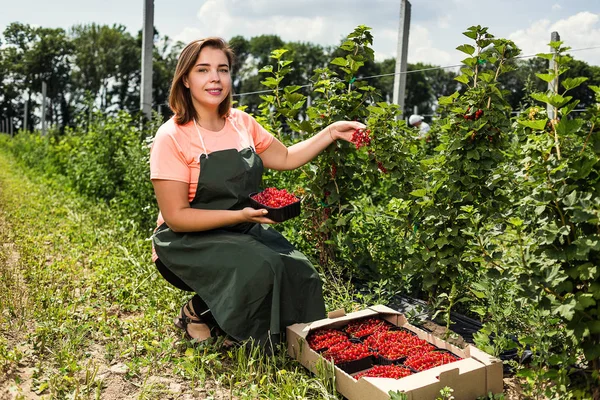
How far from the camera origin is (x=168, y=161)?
270 cm

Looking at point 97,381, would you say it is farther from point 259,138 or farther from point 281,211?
point 259,138

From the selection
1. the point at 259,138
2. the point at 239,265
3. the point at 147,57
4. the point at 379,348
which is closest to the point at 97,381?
the point at 239,265

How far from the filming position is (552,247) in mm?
1989

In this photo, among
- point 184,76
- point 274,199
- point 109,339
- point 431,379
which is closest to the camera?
point 431,379

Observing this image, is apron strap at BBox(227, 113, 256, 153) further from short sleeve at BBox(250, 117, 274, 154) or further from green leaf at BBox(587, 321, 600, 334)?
green leaf at BBox(587, 321, 600, 334)

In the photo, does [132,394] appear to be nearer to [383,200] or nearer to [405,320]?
[405,320]

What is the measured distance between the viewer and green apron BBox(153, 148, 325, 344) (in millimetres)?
2555

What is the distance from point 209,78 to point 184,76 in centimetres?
15

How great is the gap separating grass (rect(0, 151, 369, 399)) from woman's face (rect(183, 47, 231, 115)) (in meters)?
1.23

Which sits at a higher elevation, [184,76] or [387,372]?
[184,76]

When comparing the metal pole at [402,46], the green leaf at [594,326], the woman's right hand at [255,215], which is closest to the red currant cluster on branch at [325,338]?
the woman's right hand at [255,215]

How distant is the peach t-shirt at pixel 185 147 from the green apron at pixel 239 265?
52mm

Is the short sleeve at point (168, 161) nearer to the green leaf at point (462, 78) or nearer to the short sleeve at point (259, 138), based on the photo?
the short sleeve at point (259, 138)

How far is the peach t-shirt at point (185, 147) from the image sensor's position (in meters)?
2.69
